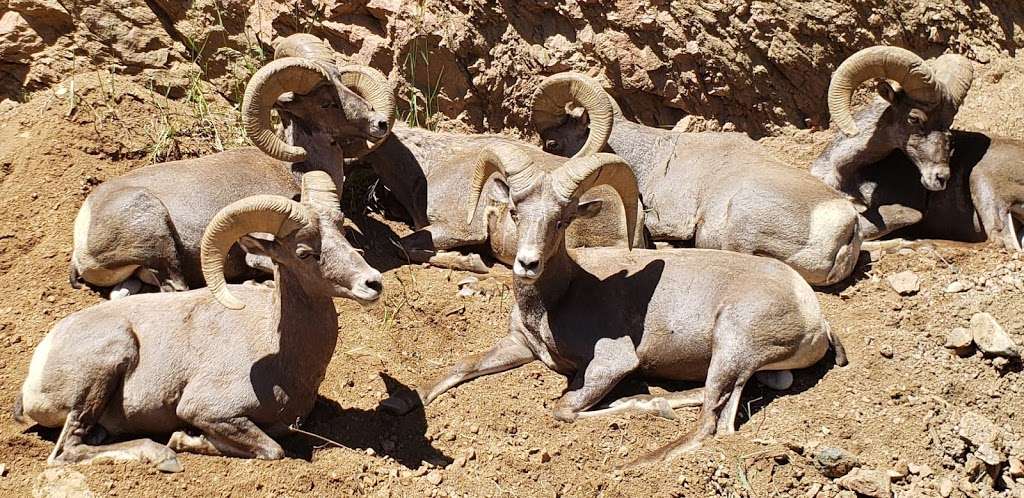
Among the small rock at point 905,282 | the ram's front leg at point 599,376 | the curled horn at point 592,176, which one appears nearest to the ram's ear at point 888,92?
the small rock at point 905,282

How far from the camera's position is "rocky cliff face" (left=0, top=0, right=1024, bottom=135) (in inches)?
452

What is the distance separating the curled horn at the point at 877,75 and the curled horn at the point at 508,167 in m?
3.30

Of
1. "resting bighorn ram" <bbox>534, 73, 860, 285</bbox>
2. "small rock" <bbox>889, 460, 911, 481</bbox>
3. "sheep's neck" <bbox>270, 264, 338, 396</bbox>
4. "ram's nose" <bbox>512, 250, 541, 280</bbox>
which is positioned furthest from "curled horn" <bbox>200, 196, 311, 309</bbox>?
"small rock" <bbox>889, 460, 911, 481</bbox>

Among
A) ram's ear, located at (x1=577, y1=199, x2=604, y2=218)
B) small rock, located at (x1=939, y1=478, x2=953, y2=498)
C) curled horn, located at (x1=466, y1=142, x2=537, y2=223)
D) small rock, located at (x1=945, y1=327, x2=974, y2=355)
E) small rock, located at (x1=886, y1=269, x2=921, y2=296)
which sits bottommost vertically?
small rock, located at (x1=939, y1=478, x2=953, y2=498)

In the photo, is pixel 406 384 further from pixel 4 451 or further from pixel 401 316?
pixel 4 451

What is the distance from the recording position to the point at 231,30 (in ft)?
41.4

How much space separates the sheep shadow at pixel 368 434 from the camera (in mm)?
7992

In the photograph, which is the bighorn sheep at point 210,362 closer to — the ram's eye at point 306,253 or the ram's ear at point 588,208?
the ram's eye at point 306,253

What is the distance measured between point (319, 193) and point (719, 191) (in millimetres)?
4222

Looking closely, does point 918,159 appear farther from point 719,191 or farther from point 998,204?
point 719,191

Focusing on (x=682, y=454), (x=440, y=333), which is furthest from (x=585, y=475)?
(x=440, y=333)

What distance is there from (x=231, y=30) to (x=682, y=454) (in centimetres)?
728

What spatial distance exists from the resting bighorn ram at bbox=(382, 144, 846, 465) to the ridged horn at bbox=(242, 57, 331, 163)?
190 centimetres

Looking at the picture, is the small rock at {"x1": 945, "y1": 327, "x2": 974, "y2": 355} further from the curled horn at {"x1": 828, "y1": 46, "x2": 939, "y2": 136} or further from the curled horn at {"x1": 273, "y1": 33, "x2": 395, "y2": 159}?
the curled horn at {"x1": 273, "y1": 33, "x2": 395, "y2": 159}
